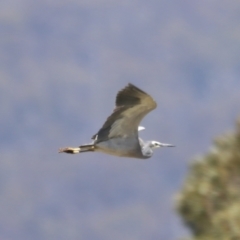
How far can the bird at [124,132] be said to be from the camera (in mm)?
18969

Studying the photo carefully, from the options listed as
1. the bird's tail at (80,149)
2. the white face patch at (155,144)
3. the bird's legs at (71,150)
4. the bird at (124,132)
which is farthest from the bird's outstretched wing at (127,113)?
the white face patch at (155,144)

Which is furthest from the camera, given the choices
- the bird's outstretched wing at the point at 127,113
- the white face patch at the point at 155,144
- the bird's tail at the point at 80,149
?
the white face patch at the point at 155,144

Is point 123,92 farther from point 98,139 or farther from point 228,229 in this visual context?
point 228,229

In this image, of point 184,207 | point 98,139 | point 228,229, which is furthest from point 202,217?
point 98,139

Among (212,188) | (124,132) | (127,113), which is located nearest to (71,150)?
(124,132)

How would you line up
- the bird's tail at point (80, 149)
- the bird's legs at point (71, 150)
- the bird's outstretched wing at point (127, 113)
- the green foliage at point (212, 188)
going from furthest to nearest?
the bird's legs at point (71, 150)
the bird's tail at point (80, 149)
the bird's outstretched wing at point (127, 113)
the green foliage at point (212, 188)

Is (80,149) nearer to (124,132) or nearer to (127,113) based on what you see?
(124,132)

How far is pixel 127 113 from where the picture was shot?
19484 mm

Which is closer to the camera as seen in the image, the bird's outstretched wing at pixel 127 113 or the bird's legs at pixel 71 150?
the bird's outstretched wing at pixel 127 113

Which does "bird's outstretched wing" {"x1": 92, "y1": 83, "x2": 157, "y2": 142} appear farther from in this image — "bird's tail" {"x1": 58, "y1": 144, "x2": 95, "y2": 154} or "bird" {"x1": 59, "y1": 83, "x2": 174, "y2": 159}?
→ "bird's tail" {"x1": 58, "y1": 144, "x2": 95, "y2": 154}

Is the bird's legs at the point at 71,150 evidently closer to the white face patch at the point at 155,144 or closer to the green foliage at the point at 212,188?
the white face patch at the point at 155,144

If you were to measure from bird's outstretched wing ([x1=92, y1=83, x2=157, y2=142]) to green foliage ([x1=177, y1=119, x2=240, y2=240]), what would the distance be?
462cm

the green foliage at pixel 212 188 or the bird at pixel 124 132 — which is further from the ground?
the bird at pixel 124 132

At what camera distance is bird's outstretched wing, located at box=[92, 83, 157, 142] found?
61.2ft
